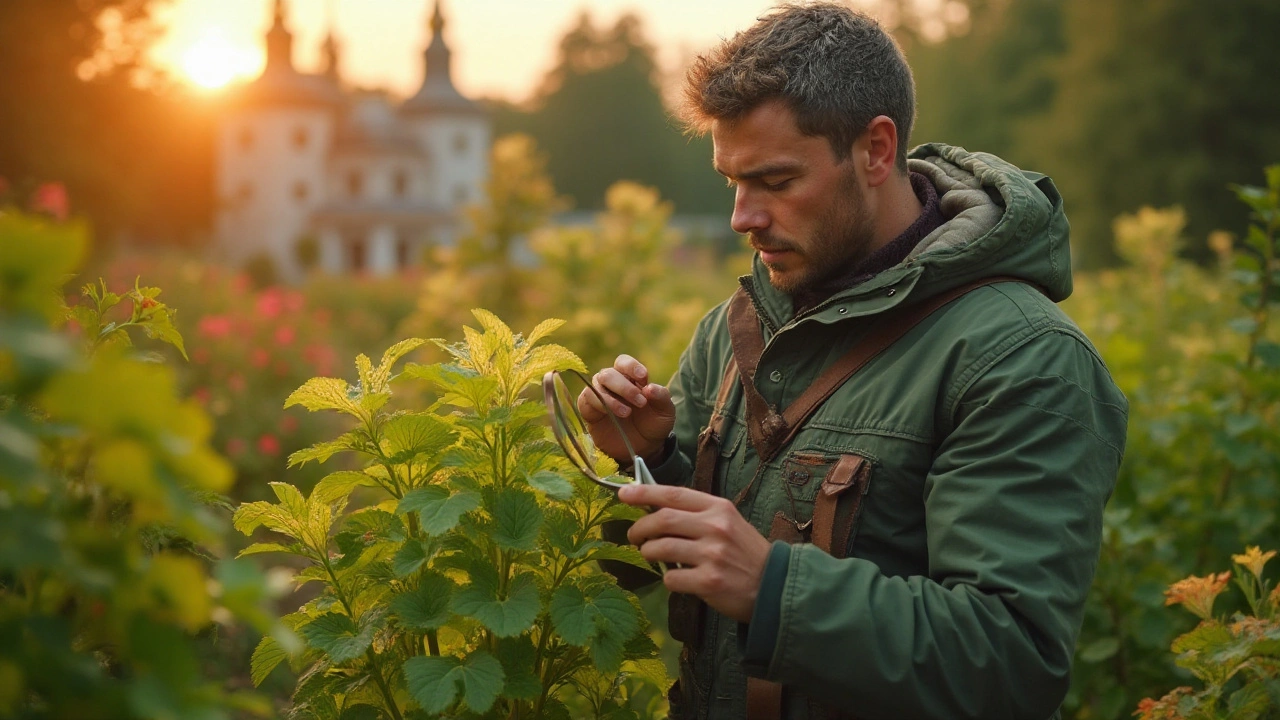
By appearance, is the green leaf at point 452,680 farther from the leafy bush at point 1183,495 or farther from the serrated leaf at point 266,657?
the leafy bush at point 1183,495

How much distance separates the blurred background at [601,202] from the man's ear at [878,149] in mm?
493

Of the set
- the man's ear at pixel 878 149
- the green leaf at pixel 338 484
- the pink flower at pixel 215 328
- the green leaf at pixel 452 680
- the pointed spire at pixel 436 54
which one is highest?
the pointed spire at pixel 436 54

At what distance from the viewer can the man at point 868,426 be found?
1790mm

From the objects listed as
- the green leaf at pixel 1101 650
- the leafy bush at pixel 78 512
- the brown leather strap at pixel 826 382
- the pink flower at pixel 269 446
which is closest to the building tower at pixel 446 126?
the pink flower at pixel 269 446

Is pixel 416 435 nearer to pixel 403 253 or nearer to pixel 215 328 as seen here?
pixel 215 328

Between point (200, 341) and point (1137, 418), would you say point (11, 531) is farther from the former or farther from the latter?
point (200, 341)

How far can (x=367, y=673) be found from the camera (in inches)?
77.0

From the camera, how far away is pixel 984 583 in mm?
1815

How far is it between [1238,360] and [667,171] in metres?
57.6

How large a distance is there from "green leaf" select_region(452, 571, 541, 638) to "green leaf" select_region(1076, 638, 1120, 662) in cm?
248

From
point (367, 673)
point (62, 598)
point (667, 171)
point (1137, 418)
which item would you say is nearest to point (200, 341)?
point (1137, 418)

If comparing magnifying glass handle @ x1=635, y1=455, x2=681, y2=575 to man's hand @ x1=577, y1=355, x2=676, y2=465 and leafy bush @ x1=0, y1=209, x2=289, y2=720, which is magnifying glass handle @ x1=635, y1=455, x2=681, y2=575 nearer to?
man's hand @ x1=577, y1=355, x2=676, y2=465

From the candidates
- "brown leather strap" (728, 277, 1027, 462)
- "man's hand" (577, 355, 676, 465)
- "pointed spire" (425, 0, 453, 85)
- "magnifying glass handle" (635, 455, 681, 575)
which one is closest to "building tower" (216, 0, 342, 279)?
"pointed spire" (425, 0, 453, 85)

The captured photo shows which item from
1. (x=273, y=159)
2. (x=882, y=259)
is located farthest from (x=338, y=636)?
(x=273, y=159)
